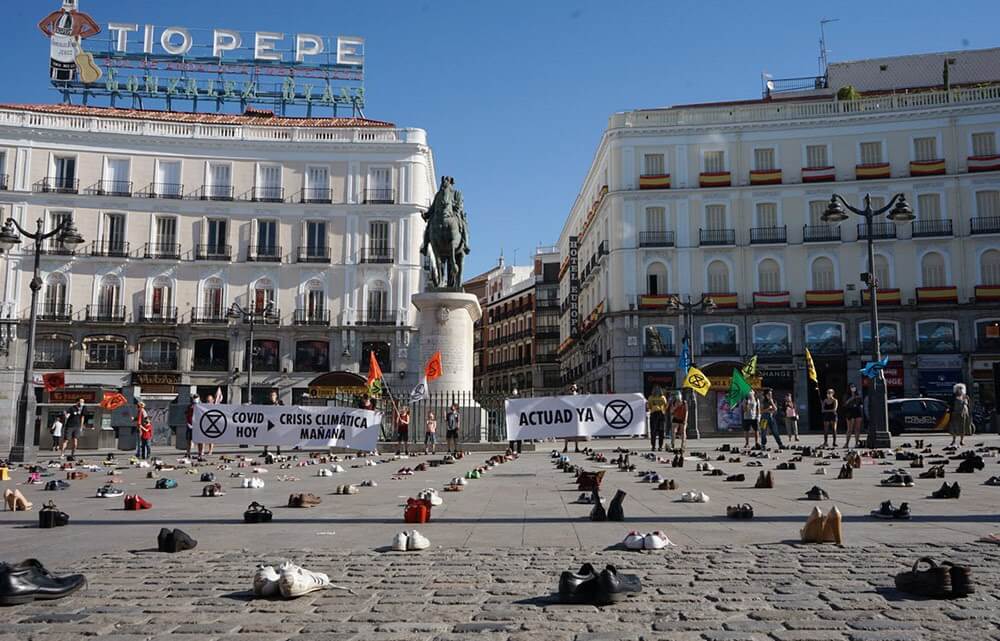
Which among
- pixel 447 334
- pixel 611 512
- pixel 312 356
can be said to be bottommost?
pixel 611 512

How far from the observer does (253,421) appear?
848 inches

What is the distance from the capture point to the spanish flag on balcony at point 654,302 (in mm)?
52438

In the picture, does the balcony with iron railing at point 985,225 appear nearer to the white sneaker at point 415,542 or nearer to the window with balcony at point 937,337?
the window with balcony at point 937,337

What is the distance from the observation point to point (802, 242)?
5250cm

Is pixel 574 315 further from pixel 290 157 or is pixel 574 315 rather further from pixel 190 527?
pixel 190 527

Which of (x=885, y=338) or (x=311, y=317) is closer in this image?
(x=885, y=338)

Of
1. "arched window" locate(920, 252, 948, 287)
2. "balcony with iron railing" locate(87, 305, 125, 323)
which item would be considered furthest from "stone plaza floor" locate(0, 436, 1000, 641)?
"balcony with iron railing" locate(87, 305, 125, 323)

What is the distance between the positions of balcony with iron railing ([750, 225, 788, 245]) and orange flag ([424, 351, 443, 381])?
32729mm

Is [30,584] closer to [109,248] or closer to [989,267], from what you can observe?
[109,248]

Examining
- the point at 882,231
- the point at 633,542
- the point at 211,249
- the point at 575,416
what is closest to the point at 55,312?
the point at 211,249

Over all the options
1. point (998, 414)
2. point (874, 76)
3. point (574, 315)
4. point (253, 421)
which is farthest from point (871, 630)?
point (574, 315)

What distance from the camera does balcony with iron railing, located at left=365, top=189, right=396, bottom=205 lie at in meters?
55.7

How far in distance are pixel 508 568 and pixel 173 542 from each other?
2.83m

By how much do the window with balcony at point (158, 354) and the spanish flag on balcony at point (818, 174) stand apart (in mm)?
38001
